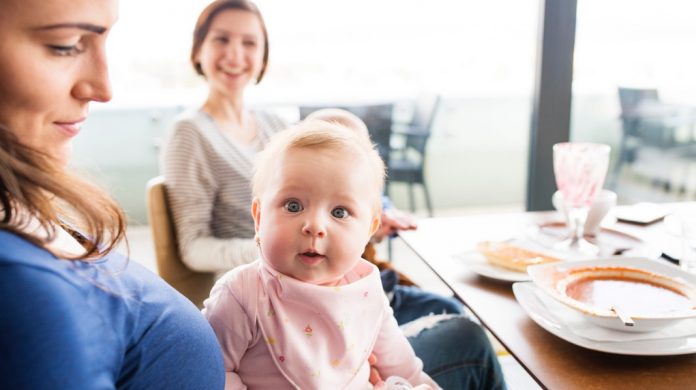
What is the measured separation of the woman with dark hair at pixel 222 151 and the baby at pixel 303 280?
388 mm

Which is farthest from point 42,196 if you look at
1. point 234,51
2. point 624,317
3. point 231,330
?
point 234,51

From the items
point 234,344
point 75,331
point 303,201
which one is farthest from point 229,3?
point 75,331

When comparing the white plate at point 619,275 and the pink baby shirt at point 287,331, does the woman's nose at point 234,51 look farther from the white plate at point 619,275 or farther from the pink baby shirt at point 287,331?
the white plate at point 619,275

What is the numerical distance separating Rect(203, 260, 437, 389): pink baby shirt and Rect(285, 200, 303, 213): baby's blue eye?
104mm

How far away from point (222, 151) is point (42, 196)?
3.79 ft

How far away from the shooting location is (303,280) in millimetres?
967

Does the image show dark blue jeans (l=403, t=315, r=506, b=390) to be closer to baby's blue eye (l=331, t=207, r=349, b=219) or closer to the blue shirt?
baby's blue eye (l=331, t=207, r=349, b=219)

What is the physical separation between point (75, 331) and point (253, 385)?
1.35ft

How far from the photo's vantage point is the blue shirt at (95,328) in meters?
0.57

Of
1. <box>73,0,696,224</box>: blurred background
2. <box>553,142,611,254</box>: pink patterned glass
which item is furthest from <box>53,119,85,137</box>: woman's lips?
<box>73,0,696,224</box>: blurred background

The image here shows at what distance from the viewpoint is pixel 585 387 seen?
0.82 meters

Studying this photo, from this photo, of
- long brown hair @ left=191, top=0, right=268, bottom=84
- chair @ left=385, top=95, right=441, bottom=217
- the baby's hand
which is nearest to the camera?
the baby's hand

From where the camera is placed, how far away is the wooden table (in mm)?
829

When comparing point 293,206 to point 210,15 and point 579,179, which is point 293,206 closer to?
point 579,179
